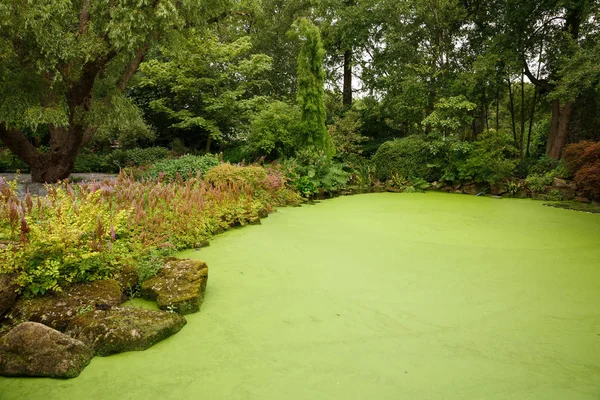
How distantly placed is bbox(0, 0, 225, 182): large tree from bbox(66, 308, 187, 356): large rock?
487cm

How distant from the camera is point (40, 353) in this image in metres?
1.96

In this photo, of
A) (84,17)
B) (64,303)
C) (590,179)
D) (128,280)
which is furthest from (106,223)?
(590,179)

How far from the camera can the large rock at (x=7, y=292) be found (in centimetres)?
238

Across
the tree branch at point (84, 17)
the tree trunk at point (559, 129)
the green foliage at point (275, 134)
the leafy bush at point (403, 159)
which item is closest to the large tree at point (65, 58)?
the tree branch at point (84, 17)

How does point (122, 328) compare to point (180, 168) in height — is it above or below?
below

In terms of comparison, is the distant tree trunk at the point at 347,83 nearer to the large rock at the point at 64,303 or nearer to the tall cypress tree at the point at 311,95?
the tall cypress tree at the point at 311,95

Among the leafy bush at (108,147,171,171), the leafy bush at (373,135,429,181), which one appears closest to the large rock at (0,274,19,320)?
the leafy bush at (108,147,171,171)

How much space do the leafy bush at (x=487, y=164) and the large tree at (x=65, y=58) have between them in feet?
24.1

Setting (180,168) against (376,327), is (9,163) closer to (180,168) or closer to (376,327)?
(180,168)

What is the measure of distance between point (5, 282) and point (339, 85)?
16097 mm

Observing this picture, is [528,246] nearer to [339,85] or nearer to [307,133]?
[307,133]

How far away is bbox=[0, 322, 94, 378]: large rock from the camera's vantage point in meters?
1.93

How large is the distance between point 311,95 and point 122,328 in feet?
28.1

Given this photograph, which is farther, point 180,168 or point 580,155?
point 580,155
